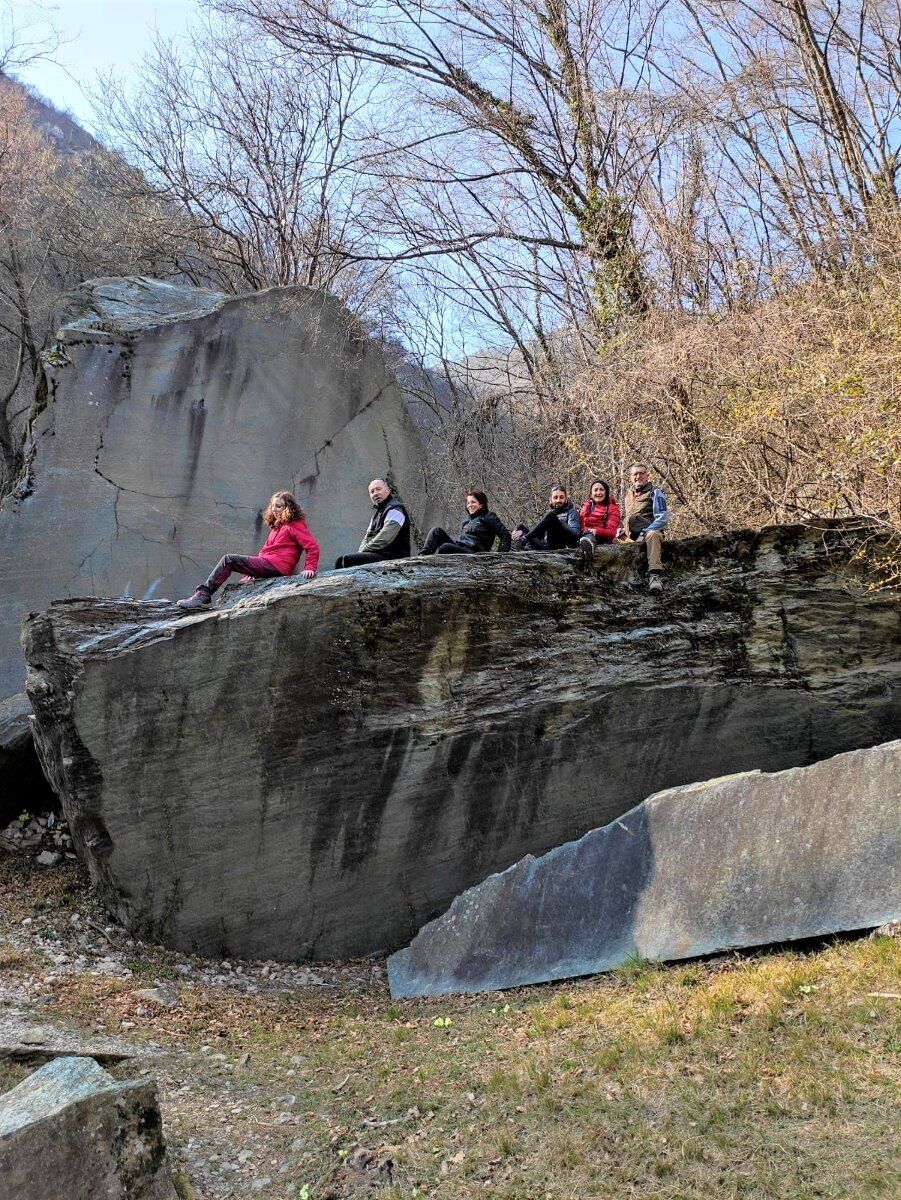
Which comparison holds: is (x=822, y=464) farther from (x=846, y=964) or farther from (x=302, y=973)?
(x=302, y=973)

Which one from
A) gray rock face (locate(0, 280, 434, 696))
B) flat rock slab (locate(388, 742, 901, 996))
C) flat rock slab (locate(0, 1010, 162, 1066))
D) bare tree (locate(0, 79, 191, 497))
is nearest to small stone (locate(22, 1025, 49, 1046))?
flat rock slab (locate(0, 1010, 162, 1066))

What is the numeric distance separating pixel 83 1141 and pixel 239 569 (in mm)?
4257

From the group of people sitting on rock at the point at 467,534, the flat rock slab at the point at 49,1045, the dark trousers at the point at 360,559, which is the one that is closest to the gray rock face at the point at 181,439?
the group of people sitting on rock at the point at 467,534

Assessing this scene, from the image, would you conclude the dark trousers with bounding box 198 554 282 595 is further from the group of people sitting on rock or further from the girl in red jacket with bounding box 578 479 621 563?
the girl in red jacket with bounding box 578 479 621 563

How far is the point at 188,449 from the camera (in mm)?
11891

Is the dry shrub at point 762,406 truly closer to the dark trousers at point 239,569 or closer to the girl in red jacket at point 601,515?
the girl in red jacket at point 601,515

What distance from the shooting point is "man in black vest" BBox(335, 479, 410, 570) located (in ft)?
24.6

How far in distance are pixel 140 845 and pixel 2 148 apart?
556 inches

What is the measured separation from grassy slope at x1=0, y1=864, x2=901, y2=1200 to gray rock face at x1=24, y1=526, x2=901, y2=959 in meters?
1.10

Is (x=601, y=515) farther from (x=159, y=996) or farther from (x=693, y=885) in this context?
(x=159, y=996)

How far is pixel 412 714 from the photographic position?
693 centimetres

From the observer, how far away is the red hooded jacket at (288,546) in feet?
23.8

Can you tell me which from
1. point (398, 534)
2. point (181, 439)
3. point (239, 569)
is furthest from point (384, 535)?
point (181, 439)

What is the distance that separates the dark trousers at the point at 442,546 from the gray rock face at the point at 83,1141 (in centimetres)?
482
